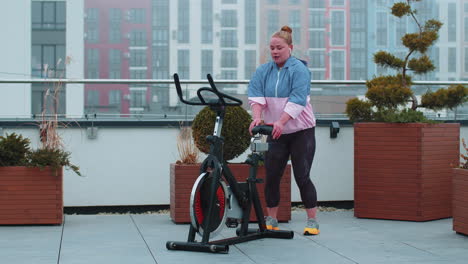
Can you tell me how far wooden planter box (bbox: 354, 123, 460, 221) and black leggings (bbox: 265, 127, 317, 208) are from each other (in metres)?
0.83

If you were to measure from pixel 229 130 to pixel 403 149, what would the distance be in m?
1.29

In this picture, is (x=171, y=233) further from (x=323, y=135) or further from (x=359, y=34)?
(x=359, y=34)

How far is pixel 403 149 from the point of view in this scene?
5.12 m

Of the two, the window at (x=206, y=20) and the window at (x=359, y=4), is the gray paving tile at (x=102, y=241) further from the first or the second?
the window at (x=359, y=4)

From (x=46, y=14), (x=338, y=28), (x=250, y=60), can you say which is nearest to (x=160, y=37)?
(x=250, y=60)

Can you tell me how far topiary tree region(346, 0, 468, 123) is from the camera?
5.28 metres

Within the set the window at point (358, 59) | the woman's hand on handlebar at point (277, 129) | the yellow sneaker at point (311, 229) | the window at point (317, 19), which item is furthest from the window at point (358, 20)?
the woman's hand on handlebar at point (277, 129)

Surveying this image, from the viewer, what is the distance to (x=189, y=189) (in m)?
5.01

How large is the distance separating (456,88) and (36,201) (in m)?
3.17

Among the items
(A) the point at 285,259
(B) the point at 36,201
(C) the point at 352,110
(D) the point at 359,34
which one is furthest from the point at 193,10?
(A) the point at 285,259

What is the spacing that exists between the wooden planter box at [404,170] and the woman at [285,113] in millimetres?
848

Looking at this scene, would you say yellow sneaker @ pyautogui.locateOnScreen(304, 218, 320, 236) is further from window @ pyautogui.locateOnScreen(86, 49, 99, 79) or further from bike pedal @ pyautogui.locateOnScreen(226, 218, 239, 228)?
window @ pyautogui.locateOnScreen(86, 49, 99, 79)

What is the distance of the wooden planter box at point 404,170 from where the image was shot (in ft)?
16.7

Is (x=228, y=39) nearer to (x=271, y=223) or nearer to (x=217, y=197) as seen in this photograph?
(x=271, y=223)
